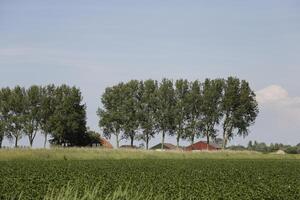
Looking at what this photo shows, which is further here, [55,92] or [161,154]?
[55,92]

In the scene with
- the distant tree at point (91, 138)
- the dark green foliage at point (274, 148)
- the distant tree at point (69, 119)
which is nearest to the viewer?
the distant tree at point (69, 119)

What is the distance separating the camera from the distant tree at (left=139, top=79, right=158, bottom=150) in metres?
96.7

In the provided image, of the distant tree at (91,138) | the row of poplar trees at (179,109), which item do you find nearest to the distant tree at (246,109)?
the row of poplar trees at (179,109)

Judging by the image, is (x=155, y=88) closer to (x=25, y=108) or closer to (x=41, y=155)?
(x=25, y=108)

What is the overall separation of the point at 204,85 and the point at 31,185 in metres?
82.1

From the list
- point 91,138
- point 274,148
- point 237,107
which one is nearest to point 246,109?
point 237,107

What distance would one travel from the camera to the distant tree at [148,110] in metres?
96.7

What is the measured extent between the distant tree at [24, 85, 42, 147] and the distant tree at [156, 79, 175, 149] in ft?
71.3

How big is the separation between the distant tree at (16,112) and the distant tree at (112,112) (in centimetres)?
1412

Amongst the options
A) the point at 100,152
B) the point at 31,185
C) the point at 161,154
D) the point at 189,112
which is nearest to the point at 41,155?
the point at 100,152

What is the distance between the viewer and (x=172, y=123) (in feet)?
319

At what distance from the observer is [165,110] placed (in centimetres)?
9744

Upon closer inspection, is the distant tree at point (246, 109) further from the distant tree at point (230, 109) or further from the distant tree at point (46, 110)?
the distant tree at point (46, 110)

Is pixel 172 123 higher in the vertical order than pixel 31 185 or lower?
higher
